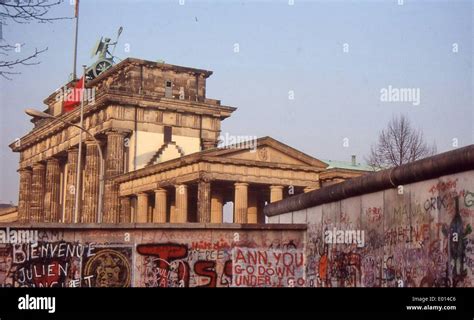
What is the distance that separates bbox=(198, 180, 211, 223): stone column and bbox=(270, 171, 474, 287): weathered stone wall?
1188 inches

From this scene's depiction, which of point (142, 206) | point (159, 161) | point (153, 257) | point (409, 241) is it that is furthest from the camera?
point (159, 161)

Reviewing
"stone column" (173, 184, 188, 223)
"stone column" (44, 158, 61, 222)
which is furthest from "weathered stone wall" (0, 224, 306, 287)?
"stone column" (44, 158, 61, 222)

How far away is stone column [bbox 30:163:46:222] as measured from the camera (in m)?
85.4

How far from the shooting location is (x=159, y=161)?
7238 centimetres

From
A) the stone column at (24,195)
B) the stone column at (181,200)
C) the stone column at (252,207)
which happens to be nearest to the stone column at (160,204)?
the stone column at (181,200)

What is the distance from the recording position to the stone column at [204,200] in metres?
55.9

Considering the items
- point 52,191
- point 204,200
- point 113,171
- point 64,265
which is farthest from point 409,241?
point 52,191

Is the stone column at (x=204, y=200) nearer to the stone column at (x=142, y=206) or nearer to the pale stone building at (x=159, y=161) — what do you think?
the pale stone building at (x=159, y=161)

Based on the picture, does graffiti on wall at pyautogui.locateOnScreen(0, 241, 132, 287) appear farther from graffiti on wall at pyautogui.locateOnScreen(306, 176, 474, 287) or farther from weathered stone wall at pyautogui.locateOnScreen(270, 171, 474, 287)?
graffiti on wall at pyautogui.locateOnScreen(306, 176, 474, 287)

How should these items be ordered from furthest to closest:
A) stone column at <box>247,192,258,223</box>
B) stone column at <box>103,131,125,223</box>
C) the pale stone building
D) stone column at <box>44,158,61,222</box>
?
stone column at <box>44,158,61,222</box>, stone column at <box>103,131,125,223</box>, stone column at <box>247,192,258,223</box>, the pale stone building

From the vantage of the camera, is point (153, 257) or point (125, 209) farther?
point (125, 209)

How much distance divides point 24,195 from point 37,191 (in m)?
4.42

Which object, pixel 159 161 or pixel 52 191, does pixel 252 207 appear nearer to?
pixel 159 161
